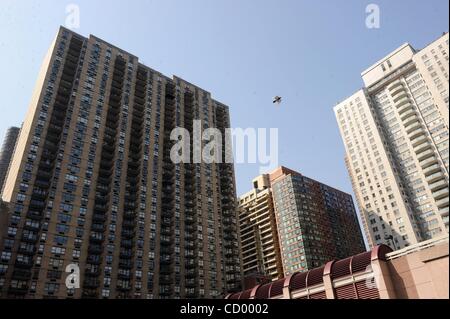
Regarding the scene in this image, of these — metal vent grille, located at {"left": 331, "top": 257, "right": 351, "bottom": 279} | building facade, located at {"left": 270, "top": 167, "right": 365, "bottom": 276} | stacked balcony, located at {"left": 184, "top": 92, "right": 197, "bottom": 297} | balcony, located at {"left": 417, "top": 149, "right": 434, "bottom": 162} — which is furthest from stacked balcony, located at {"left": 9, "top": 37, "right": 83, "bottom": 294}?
balcony, located at {"left": 417, "top": 149, "right": 434, "bottom": 162}

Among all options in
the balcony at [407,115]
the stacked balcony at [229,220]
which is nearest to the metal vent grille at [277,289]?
the stacked balcony at [229,220]

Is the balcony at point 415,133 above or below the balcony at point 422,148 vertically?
above

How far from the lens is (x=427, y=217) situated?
87.4 m

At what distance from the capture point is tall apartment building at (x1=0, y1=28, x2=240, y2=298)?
66.4m

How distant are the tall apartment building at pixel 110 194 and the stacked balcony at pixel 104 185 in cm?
23

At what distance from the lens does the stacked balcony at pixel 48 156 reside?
63028 mm

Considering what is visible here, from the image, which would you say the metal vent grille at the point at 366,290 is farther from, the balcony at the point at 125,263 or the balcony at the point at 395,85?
the balcony at the point at 395,85

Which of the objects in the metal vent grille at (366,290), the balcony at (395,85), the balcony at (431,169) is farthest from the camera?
the balcony at (395,85)

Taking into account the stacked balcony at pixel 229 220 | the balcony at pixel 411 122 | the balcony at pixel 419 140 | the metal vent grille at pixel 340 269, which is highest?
the balcony at pixel 411 122

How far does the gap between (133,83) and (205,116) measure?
76.7ft

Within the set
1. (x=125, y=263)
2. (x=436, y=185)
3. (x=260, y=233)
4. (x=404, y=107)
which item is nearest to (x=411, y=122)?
(x=404, y=107)

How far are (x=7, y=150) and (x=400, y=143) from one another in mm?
140944

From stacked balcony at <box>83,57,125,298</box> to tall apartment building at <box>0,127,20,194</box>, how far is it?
66227mm
